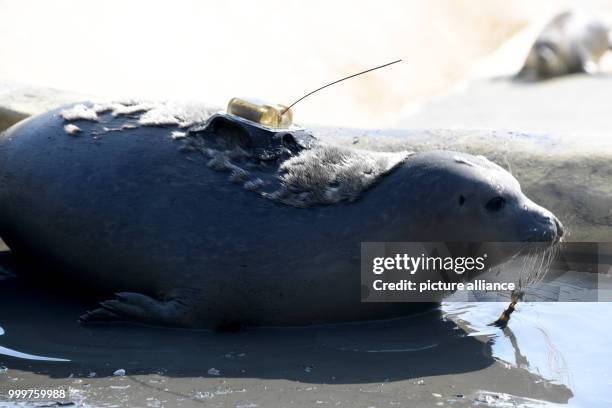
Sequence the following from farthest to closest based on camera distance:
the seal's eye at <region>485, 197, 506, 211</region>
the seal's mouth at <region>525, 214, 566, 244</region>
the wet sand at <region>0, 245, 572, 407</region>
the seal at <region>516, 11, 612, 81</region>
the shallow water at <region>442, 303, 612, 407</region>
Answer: the seal at <region>516, 11, 612, 81</region> < the seal's eye at <region>485, 197, 506, 211</region> < the seal's mouth at <region>525, 214, 566, 244</region> < the shallow water at <region>442, 303, 612, 407</region> < the wet sand at <region>0, 245, 572, 407</region>

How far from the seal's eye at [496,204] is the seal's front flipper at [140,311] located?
4.00 ft

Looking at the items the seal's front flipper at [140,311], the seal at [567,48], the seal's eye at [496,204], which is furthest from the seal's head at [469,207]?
the seal at [567,48]

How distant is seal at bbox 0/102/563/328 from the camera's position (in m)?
3.80

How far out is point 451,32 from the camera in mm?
16828

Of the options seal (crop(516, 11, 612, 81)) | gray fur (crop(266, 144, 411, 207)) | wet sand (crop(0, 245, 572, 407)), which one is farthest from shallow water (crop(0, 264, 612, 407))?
seal (crop(516, 11, 612, 81))

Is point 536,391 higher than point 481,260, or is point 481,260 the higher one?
point 481,260

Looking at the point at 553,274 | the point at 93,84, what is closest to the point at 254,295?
the point at 553,274

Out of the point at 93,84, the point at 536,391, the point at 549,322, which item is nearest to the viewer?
the point at 536,391

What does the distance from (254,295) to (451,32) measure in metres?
13.7

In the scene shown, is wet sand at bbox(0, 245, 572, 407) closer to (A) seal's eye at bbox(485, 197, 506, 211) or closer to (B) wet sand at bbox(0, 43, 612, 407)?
(B) wet sand at bbox(0, 43, 612, 407)

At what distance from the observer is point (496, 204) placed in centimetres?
385

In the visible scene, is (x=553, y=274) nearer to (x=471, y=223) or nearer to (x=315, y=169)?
(x=471, y=223)

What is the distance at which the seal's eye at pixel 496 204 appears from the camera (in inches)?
151

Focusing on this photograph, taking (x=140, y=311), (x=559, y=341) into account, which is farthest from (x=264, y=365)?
(x=559, y=341)
